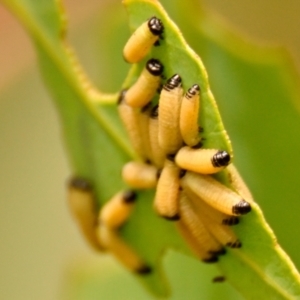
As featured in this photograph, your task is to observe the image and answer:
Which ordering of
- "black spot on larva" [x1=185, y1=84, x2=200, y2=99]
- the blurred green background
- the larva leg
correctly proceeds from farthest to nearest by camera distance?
the blurred green background → the larva leg → "black spot on larva" [x1=185, y1=84, x2=200, y2=99]

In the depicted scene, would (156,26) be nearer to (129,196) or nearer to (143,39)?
(143,39)

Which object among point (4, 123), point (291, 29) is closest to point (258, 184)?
point (291, 29)

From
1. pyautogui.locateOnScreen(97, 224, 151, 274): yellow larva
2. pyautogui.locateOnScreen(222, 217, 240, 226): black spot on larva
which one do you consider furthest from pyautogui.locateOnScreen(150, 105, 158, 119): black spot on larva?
pyautogui.locateOnScreen(97, 224, 151, 274): yellow larva

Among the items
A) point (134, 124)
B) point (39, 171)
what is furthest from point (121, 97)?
point (39, 171)

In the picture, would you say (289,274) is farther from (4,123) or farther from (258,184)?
(4,123)

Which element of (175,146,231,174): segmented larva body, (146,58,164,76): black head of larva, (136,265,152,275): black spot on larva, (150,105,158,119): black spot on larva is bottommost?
(136,265,152,275): black spot on larva

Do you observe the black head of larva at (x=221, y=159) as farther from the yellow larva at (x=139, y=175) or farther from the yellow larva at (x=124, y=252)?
the yellow larva at (x=124, y=252)

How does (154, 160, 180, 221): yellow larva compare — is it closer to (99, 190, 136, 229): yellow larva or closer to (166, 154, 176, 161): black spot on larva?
(166, 154, 176, 161): black spot on larva
